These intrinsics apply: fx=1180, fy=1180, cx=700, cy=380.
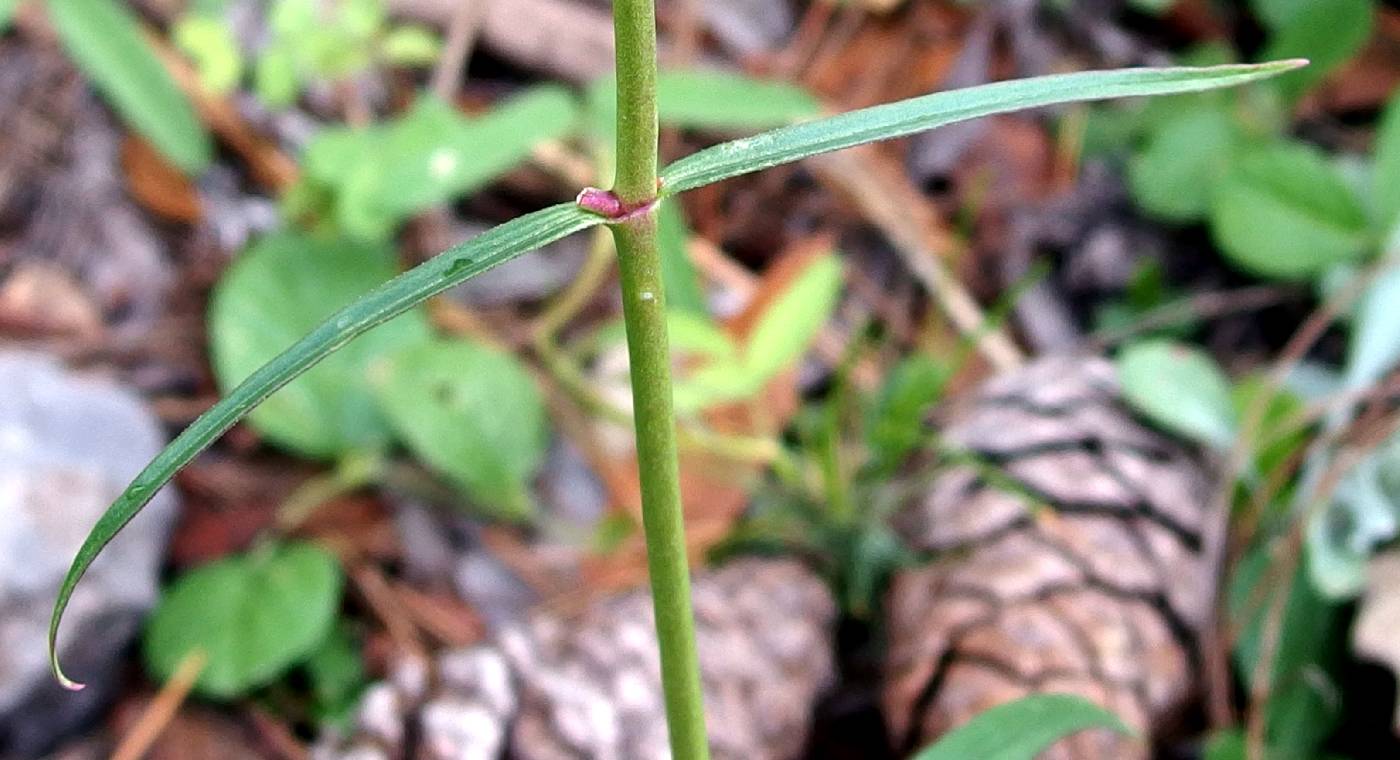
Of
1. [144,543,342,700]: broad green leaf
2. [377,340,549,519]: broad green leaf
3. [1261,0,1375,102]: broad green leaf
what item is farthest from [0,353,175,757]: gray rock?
[1261,0,1375,102]: broad green leaf

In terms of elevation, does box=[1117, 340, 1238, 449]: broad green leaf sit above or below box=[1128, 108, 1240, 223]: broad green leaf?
below

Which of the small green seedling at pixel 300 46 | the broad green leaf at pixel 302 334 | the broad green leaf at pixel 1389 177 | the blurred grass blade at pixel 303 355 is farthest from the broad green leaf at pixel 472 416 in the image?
the broad green leaf at pixel 1389 177

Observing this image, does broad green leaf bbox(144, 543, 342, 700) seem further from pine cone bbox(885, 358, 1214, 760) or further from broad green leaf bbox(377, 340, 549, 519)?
pine cone bbox(885, 358, 1214, 760)

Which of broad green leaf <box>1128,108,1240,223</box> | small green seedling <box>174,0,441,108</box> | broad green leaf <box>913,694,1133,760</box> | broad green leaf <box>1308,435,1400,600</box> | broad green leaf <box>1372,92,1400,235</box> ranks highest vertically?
small green seedling <box>174,0,441,108</box>

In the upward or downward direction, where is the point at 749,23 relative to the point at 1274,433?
upward

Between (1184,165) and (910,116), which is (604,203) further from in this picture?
(1184,165)

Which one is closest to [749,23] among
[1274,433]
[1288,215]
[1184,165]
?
[1184,165]

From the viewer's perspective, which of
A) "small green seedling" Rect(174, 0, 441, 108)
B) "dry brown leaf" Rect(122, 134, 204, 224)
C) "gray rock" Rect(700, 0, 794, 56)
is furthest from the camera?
"gray rock" Rect(700, 0, 794, 56)
